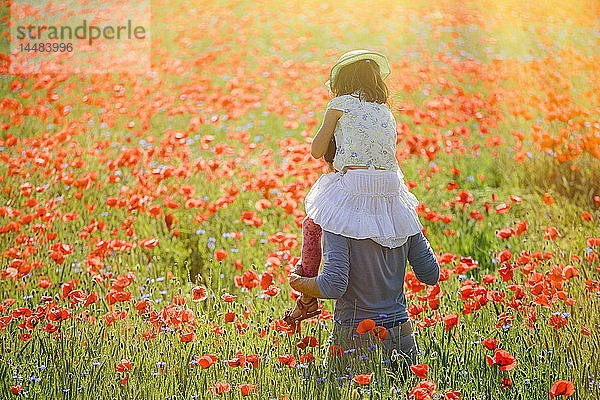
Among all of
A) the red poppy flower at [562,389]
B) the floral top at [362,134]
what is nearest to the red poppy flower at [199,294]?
the floral top at [362,134]

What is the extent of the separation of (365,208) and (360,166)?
181mm

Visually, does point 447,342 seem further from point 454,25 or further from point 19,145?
point 454,25

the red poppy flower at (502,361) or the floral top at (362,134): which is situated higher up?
the floral top at (362,134)

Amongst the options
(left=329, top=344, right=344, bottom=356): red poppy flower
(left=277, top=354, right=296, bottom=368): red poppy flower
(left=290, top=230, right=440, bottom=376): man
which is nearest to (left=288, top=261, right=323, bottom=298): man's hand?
(left=290, top=230, right=440, bottom=376): man

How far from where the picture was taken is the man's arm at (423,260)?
121 inches

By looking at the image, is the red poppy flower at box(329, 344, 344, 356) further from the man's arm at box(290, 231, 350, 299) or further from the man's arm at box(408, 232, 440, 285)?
the man's arm at box(408, 232, 440, 285)

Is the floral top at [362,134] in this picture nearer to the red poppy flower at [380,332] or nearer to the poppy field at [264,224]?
the poppy field at [264,224]

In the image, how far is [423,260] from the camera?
121 inches

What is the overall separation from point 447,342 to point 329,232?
719 millimetres

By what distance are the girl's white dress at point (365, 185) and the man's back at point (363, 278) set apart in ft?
0.23

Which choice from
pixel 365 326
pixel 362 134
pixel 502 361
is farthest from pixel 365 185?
pixel 502 361

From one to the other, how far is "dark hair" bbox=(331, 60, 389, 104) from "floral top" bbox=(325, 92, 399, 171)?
3 cm

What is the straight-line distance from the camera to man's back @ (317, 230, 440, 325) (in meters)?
2.83

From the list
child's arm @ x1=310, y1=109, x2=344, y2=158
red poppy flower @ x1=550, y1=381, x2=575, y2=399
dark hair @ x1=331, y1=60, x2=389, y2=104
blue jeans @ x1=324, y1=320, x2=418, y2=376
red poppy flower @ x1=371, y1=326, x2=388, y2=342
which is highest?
dark hair @ x1=331, y1=60, x2=389, y2=104
